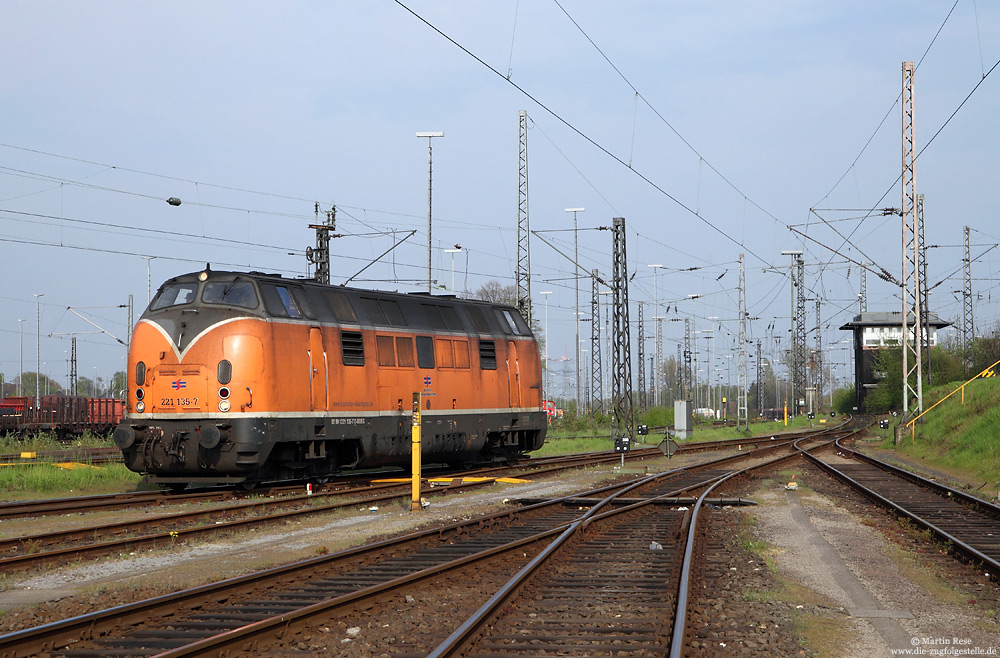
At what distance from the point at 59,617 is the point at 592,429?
1678 inches

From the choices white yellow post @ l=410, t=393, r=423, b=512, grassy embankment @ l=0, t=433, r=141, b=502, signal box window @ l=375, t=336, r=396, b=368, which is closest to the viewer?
white yellow post @ l=410, t=393, r=423, b=512

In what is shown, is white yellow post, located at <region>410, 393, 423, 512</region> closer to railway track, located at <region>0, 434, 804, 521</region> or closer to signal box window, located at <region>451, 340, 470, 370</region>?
railway track, located at <region>0, 434, 804, 521</region>

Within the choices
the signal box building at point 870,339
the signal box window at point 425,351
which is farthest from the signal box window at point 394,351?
the signal box building at point 870,339

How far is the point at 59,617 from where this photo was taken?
7.60 m

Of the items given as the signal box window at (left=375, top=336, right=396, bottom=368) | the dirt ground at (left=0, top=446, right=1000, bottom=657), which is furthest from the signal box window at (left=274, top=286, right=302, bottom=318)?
the dirt ground at (left=0, top=446, right=1000, bottom=657)

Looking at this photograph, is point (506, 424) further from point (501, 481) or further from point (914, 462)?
point (914, 462)

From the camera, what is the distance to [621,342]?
109 feet

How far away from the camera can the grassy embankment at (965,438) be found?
79.2 ft

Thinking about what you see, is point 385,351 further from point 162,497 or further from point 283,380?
point 162,497

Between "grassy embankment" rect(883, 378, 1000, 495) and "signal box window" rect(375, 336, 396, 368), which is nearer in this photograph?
"signal box window" rect(375, 336, 396, 368)

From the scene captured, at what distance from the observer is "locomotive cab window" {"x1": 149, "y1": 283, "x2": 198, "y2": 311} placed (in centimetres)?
1745

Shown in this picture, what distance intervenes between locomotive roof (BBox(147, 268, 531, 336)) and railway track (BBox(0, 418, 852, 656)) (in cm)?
636

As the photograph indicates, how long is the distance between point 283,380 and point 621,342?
59.8 feet

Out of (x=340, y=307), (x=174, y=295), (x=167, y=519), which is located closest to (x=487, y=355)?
(x=340, y=307)
